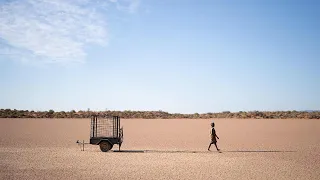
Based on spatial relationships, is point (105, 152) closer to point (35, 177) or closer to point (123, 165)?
point (123, 165)

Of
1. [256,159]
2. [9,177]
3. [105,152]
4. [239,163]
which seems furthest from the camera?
[105,152]

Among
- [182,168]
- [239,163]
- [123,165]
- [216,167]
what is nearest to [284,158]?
[239,163]

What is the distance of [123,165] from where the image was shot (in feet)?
46.0

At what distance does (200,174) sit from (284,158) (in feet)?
20.3

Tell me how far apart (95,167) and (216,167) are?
4744 millimetres

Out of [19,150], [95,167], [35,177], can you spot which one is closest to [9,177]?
[35,177]

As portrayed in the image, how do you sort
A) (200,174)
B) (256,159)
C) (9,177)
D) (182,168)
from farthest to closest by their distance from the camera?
(256,159) → (182,168) → (200,174) → (9,177)

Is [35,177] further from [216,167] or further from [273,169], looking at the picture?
[273,169]

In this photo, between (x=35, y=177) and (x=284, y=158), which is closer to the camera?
(x=35, y=177)

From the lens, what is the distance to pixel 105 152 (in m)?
18.3

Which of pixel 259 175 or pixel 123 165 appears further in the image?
pixel 123 165

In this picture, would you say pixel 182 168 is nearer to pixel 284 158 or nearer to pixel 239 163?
pixel 239 163

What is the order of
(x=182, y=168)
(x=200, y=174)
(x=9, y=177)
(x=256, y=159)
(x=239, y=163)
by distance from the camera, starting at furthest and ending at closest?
(x=256, y=159)
(x=239, y=163)
(x=182, y=168)
(x=200, y=174)
(x=9, y=177)

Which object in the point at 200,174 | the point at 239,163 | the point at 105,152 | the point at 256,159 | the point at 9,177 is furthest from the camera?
the point at 105,152
